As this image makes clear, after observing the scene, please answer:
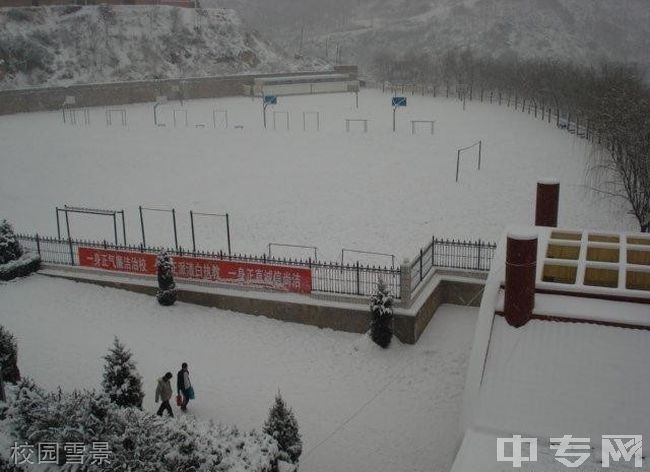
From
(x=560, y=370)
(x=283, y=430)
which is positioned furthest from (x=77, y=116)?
(x=560, y=370)

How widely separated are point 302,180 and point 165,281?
15.8m

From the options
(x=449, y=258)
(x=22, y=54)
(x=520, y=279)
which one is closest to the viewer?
(x=520, y=279)

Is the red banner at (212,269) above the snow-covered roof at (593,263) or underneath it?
underneath

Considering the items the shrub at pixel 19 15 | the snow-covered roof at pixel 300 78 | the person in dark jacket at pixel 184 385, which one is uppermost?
the shrub at pixel 19 15

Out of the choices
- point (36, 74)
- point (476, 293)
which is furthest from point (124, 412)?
point (36, 74)

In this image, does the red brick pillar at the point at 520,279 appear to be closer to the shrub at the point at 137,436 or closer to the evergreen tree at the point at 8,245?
the shrub at the point at 137,436

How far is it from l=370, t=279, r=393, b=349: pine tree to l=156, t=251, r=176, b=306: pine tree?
6.45 metres

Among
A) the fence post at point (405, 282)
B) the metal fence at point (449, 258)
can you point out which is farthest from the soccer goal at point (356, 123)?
the fence post at point (405, 282)

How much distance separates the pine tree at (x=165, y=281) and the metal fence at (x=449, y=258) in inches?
286

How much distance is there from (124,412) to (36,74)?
78986 mm

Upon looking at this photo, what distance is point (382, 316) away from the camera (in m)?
16.7

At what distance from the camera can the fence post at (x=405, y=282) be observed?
17062mm

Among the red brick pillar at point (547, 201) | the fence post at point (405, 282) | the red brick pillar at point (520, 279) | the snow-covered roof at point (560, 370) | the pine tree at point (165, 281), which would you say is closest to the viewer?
the snow-covered roof at point (560, 370)

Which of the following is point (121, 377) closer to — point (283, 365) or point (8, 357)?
point (8, 357)
